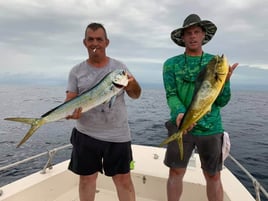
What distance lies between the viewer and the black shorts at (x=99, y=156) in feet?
10.2

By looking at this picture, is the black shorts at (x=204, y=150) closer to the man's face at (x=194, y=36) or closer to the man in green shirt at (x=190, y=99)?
the man in green shirt at (x=190, y=99)

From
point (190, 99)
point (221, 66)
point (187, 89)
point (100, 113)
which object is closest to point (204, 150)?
point (190, 99)

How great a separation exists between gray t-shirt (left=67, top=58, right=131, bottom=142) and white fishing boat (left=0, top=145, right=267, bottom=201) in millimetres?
1470

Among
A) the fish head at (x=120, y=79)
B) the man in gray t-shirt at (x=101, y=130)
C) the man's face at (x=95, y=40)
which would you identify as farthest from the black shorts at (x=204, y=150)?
the man's face at (x=95, y=40)

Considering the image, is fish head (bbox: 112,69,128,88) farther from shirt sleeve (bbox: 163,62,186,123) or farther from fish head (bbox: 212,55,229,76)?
fish head (bbox: 212,55,229,76)

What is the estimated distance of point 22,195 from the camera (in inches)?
148

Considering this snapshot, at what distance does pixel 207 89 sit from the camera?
2432 millimetres

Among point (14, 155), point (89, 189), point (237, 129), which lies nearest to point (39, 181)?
point (89, 189)

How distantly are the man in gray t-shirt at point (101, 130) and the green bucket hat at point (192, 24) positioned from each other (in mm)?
749

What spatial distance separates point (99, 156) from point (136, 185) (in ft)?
5.27

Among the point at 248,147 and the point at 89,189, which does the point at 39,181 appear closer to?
the point at 89,189

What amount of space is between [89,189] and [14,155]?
986 centimetres

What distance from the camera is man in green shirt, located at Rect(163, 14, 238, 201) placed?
3.00 metres

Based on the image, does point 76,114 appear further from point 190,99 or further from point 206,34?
point 206,34
